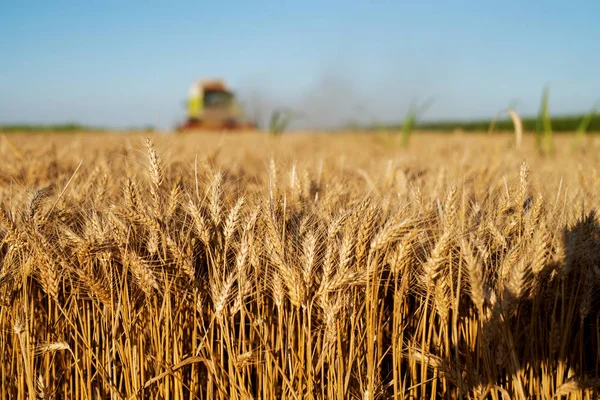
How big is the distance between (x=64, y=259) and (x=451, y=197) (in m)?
1.01

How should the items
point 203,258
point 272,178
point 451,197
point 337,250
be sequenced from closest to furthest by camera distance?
point 337,250, point 451,197, point 203,258, point 272,178

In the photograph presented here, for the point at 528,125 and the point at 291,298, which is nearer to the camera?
the point at 291,298

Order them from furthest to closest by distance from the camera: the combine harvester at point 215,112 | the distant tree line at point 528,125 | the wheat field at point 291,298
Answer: the combine harvester at point 215,112 < the distant tree line at point 528,125 < the wheat field at point 291,298

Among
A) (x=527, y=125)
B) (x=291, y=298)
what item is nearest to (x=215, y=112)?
(x=527, y=125)

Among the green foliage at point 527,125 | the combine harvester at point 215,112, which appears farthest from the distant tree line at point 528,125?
the combine harvester at point 215,112

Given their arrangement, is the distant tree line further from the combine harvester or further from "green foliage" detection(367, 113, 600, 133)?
the combine harvester

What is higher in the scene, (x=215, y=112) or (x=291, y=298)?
(x=215, y=112)

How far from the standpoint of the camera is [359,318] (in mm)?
1288

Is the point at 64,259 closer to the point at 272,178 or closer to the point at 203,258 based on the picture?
the point at 203,258

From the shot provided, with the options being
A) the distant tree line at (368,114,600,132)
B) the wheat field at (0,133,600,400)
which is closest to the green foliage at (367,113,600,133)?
the distant tree line at (368,114,600,132)

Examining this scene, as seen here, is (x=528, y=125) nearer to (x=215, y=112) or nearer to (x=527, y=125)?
(x=527, y=125)

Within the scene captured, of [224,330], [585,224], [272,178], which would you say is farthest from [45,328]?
[585,224]

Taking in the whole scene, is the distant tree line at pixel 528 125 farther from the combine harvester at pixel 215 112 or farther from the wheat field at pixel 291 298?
the combine harvester at pixel 215 112

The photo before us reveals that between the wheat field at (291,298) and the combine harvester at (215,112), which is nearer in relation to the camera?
the wheat field at (291,298)
